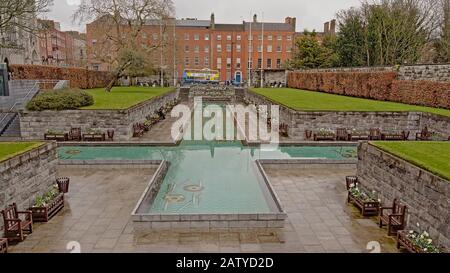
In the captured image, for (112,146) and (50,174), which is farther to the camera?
(112,146)

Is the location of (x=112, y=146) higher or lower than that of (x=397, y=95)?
lower

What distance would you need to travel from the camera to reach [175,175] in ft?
44.3

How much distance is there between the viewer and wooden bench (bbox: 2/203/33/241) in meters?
7.87

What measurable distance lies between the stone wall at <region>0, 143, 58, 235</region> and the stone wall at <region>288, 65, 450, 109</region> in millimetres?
22799

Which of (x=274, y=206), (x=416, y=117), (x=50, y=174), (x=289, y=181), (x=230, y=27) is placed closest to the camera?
(x=274, y=206)

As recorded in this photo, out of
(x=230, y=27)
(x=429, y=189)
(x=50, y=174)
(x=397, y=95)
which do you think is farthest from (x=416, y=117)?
(x=230, y=27)

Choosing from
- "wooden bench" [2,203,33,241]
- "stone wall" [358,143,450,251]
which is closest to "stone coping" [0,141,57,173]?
"wooden bench" [2,203,33,241]

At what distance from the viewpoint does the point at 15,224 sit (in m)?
7.99

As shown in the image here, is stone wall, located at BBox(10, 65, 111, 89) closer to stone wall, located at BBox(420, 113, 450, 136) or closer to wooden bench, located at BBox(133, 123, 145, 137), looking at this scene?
wooden bench, located at BBox(133, 123, 145, 137)

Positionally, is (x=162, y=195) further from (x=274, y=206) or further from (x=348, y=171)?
(x=348, y=171)

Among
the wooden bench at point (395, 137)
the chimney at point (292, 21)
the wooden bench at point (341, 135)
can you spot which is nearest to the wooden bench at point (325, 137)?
the wooden bench at point (341, 135)

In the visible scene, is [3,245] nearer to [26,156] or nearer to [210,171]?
[26,156]

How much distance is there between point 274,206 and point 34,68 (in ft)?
91.2
